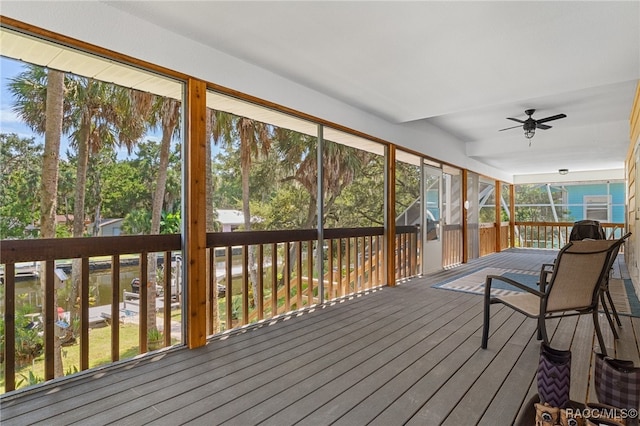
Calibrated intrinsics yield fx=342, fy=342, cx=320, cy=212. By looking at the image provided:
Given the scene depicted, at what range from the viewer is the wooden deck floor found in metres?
1.82

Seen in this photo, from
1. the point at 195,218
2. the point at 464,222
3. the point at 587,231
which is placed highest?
the point at 195,218

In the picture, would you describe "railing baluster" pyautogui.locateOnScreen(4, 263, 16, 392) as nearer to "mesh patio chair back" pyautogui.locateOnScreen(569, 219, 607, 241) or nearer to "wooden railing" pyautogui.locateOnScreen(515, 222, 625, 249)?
"mesh patio chair back" pyautogui.locateOnScreen(569, 219, 607, 241)

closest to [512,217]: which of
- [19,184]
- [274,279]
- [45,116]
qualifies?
[274,279]

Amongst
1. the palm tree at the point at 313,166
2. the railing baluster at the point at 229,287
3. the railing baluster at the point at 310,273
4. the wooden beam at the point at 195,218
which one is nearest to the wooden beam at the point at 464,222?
the palm tree at the point at 313,166

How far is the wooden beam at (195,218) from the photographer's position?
2783 mm

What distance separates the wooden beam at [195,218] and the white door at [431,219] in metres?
4.37

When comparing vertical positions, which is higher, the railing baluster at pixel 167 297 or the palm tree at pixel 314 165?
the palm tree at pixel 314 165

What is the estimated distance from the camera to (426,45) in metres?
2.88

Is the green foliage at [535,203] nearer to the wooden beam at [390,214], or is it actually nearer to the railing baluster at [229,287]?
the wooden beam at [390,214]

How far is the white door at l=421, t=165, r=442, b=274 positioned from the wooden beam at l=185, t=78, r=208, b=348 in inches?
172

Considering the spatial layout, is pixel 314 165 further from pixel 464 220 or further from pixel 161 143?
pixel 464 220

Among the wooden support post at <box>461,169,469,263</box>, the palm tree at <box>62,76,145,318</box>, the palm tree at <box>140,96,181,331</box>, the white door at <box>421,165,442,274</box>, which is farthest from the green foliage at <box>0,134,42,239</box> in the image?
the wooden support post at <box>461,169,469,263</box>

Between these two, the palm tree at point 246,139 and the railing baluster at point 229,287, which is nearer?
the railing baluster at point 229,287

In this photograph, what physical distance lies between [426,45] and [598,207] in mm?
12294
